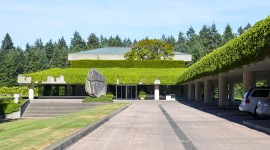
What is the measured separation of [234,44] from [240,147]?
10624 millimetres

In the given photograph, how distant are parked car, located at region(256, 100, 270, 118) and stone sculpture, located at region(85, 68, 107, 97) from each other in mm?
29741

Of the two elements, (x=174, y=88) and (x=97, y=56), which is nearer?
(x=174, y=88)

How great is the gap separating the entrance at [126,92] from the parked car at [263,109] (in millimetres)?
47509

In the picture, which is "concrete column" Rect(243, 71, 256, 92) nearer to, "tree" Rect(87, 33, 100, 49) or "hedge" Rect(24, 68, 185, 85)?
"hedge" Rect(24, 68, 185, 85)

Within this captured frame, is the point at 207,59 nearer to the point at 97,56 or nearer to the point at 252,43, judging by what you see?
the point at 252,43

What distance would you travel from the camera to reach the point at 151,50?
84.9 meters

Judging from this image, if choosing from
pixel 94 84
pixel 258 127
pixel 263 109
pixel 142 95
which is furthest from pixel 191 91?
pixel 258 127

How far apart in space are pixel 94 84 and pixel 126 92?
19.6 meters

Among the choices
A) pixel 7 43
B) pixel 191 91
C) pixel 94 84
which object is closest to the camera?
pixel 94 84

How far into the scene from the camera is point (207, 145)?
37.1 feet

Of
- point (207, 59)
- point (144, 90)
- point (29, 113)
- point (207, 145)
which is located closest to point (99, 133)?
point (207, 145)

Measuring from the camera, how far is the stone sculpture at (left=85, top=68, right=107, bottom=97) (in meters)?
48.2

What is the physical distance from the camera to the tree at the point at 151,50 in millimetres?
83250

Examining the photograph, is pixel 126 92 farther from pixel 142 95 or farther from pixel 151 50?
pixel 151 50
